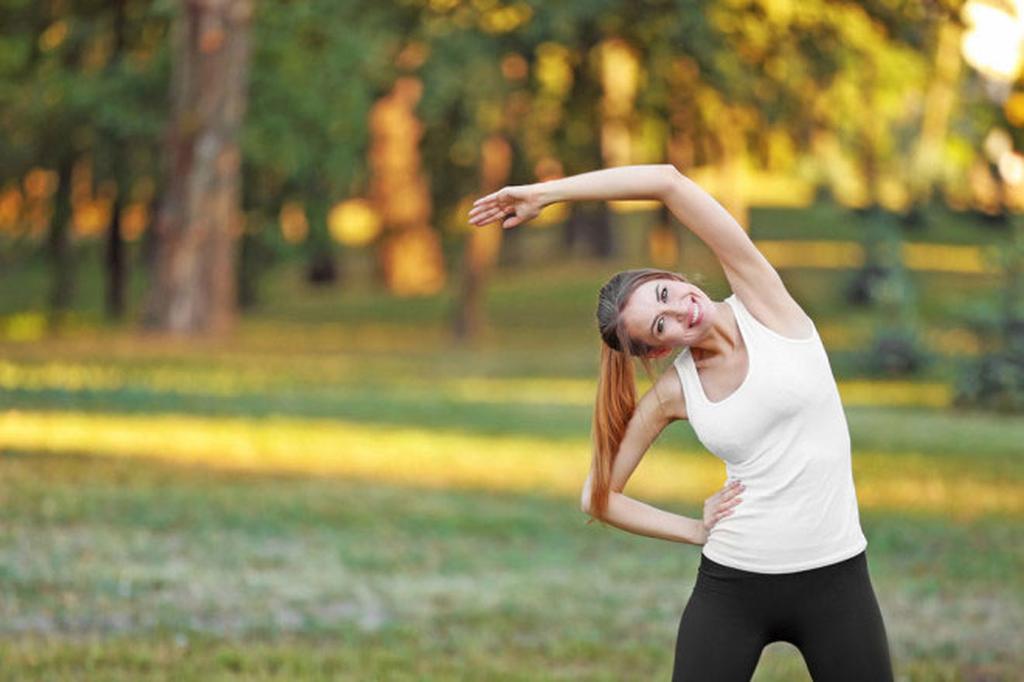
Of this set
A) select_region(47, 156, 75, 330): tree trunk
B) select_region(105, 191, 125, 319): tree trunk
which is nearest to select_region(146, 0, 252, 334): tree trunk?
select_region(47, 156, 75, 330): tree trunk

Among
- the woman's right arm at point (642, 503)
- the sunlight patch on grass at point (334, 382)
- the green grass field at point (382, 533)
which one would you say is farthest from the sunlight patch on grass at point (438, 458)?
the woman's right arm at point (642, 503)

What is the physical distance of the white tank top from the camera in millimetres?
5582

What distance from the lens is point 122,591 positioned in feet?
36.2

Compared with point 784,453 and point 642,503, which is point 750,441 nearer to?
point 784,453

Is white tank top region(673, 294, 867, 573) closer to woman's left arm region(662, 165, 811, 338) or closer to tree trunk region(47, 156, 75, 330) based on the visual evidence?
woman's left arm region(662, 165, 811, 338)

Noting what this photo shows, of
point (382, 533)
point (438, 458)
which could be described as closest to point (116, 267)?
point (438, 458)

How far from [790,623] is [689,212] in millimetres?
1063

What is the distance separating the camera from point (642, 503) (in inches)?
234

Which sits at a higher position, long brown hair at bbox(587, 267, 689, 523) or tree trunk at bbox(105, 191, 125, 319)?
tree trunk at bbox(105, 191, 125, 319)

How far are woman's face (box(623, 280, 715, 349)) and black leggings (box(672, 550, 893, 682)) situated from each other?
1.95 feet

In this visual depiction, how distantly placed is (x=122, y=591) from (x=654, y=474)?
812 centimetres

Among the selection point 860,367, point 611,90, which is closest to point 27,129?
point 611,90

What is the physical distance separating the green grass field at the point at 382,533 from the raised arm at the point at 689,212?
3.69 m

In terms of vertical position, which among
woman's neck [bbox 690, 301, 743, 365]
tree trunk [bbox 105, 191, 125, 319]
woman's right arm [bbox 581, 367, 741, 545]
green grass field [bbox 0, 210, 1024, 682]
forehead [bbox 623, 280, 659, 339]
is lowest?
green grass field [bbox 0, 210, 1024, 682]
